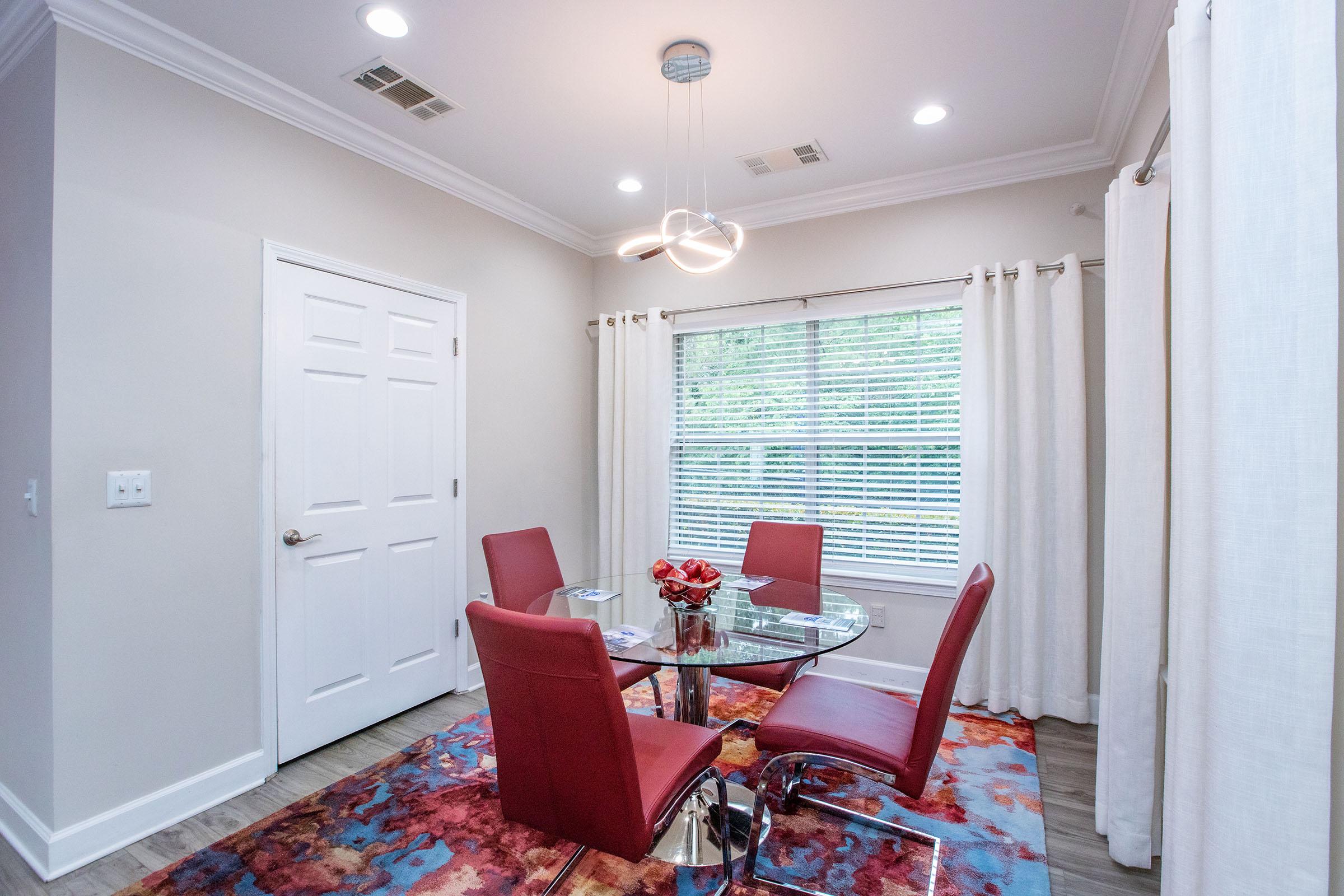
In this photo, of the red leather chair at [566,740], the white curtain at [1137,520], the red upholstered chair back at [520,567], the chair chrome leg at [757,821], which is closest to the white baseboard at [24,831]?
the red upholstered chair back at [520,567]

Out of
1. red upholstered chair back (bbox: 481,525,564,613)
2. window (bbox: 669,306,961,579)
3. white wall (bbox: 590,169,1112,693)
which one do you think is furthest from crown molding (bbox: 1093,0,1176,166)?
red upholstered chair back (bbox: 481,525,564,613)

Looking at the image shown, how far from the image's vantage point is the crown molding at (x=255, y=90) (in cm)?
208

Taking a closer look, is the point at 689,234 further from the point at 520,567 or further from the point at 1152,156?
the point at 520,567

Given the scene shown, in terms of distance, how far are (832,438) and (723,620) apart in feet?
5.90

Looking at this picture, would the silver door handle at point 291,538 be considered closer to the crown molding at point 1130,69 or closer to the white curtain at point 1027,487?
the white curtain at point 1027,487

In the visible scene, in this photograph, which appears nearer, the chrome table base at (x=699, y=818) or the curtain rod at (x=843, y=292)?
the chrome table base at (x=699, y=818)

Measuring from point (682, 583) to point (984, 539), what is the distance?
Answer: 1802 mm

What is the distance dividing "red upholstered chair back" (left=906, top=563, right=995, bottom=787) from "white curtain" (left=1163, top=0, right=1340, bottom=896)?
0.64 m

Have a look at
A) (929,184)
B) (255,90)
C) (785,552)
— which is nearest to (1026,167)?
(929,184)

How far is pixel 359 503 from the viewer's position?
294cm

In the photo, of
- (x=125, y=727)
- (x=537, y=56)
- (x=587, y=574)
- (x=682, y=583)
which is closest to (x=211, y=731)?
(x=125, y=727)

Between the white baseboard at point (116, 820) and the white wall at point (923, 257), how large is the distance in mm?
3003

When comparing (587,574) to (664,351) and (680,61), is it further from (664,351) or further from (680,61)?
(680,61)

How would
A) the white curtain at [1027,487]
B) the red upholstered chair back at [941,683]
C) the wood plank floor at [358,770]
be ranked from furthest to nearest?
1. the white curtain at [1027,487]
2. the wood plank floor at [358,770]
3. the red upholstered chair back at [941,683]
